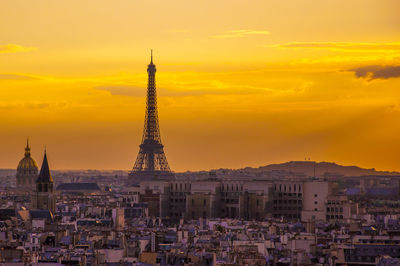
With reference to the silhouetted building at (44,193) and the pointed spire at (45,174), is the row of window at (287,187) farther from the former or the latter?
the pointed spire at (45,174)

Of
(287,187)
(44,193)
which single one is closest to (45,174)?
(44,193)

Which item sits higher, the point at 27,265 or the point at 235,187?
the point at 235,187

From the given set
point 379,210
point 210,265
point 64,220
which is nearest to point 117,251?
point 210,265

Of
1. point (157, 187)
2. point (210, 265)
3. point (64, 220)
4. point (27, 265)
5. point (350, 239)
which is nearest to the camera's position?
point (27, 265)

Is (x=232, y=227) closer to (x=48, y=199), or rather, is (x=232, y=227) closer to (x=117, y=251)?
(x=117, y=251)

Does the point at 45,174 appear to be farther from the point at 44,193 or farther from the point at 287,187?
the point at 287,187

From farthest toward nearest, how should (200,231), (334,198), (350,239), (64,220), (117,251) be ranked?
(334,198)
(64,220)
(200,231)
(350,239)
(117,251)

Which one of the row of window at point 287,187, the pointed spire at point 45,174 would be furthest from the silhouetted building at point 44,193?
the row of window at point 287,187

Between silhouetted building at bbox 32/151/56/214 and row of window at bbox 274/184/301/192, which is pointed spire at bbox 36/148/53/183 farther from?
row of window at bbox 274/184/301/192

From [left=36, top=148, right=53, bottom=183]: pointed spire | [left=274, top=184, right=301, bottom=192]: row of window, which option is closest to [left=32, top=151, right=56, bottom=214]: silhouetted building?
[left=36, top=148, right=53, bottom=183]: pointed spire
